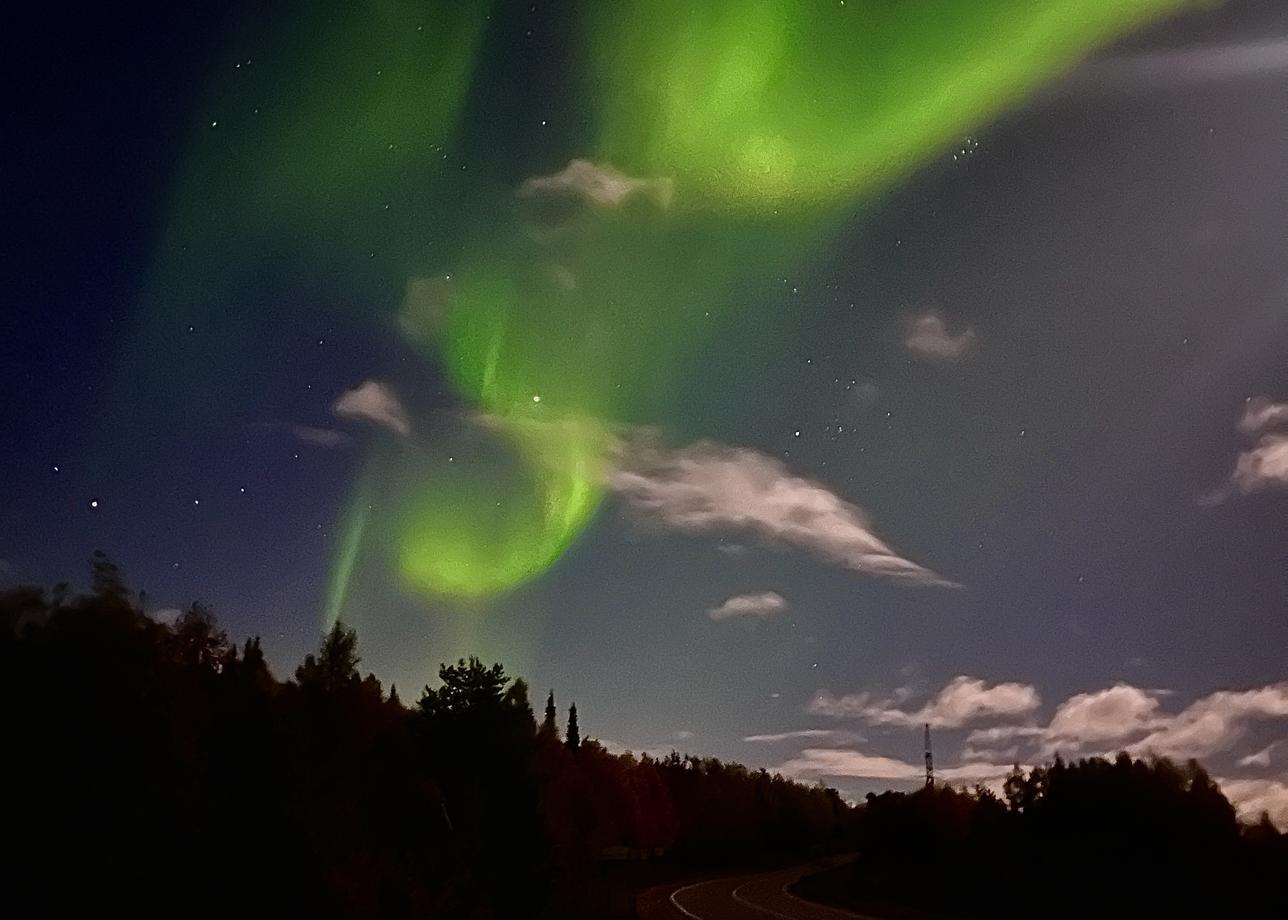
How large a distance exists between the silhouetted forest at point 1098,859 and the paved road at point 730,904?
69.7 inches

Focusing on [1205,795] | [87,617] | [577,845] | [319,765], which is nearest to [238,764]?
[319,765]

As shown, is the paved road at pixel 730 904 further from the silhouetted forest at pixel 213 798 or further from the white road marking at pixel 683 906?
the silhouetted forest at pixel 213 798

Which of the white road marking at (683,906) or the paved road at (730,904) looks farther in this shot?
the white road marking at (683,906)

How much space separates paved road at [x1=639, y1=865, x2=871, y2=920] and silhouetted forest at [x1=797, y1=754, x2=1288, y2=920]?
1770 millimetres

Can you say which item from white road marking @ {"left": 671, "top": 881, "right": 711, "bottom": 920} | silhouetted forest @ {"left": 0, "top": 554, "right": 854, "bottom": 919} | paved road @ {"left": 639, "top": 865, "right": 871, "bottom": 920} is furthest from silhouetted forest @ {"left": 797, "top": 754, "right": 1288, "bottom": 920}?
silhouetted forest @ {"left": 0, "top": 554, "right": 854, "bottom": 919}

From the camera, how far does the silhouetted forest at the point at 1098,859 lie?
3812 centimetres

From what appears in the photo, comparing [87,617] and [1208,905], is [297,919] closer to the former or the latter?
[87,617]

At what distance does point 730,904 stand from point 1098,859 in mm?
14494

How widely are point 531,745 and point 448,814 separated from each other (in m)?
3.71

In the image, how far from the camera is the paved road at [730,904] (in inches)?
1548

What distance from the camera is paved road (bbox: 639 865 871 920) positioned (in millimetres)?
39312

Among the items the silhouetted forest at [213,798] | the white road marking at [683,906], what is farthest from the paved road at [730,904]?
the silhouetted forest at [213,798]

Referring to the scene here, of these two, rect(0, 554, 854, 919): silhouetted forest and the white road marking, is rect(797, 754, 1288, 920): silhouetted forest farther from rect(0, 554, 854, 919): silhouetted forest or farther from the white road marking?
rect(0, 554, 854, 919): silhouetted forest

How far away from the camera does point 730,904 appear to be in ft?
154
